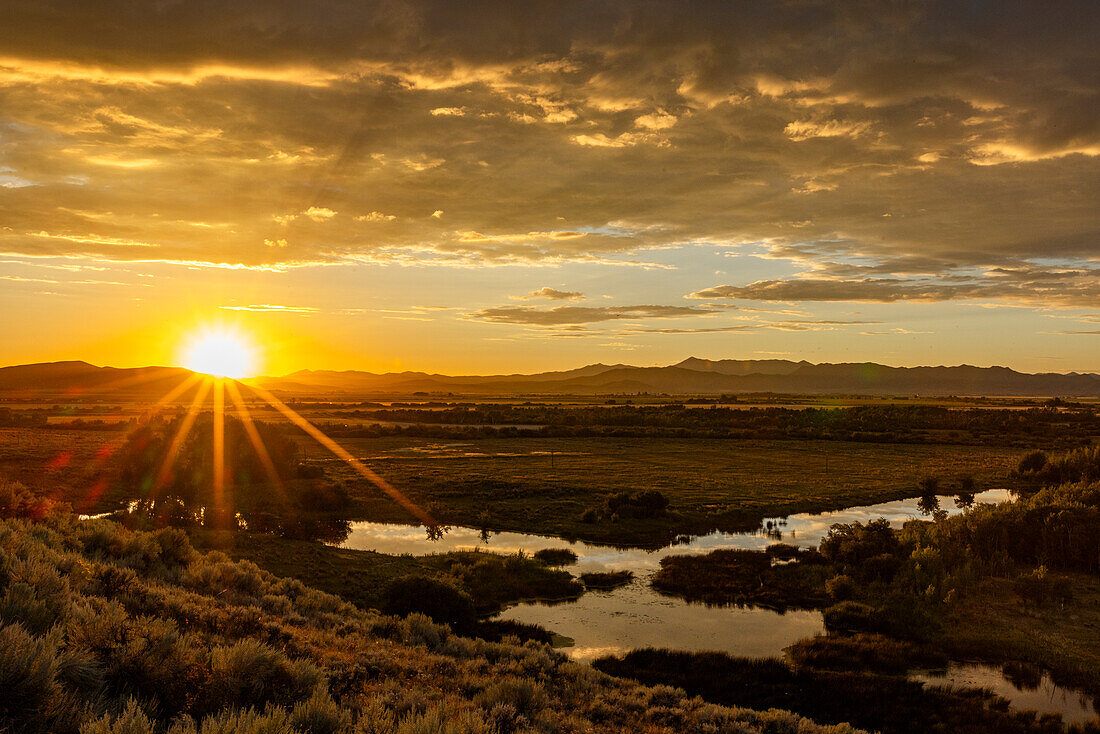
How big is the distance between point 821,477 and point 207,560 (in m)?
40.6

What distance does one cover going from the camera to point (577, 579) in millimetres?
23641

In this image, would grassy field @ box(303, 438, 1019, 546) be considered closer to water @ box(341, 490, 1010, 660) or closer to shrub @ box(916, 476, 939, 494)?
shrub @ box(916, 476, 939, 494)

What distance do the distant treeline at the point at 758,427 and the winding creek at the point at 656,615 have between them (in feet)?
130

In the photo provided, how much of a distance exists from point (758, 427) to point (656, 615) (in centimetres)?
6142

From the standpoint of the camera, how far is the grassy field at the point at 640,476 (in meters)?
33.6

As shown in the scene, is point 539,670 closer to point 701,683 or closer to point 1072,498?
point 701,683

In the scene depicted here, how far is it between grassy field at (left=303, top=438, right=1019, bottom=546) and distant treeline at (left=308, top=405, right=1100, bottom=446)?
5.33m

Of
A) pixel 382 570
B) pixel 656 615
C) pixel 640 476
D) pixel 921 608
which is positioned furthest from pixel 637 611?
pixel 640 476

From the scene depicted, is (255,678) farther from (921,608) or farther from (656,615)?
(921,608)

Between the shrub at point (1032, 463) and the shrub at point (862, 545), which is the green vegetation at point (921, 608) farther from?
the shrub at point (1032, 463)

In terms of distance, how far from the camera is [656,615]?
66.0 feet

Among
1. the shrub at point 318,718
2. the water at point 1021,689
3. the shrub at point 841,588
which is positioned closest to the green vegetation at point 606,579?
the shrub at point 841,588

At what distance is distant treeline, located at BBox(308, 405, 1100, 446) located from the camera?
70.3 m

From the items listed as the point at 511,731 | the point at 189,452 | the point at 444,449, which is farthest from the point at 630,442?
the point at 511,731
